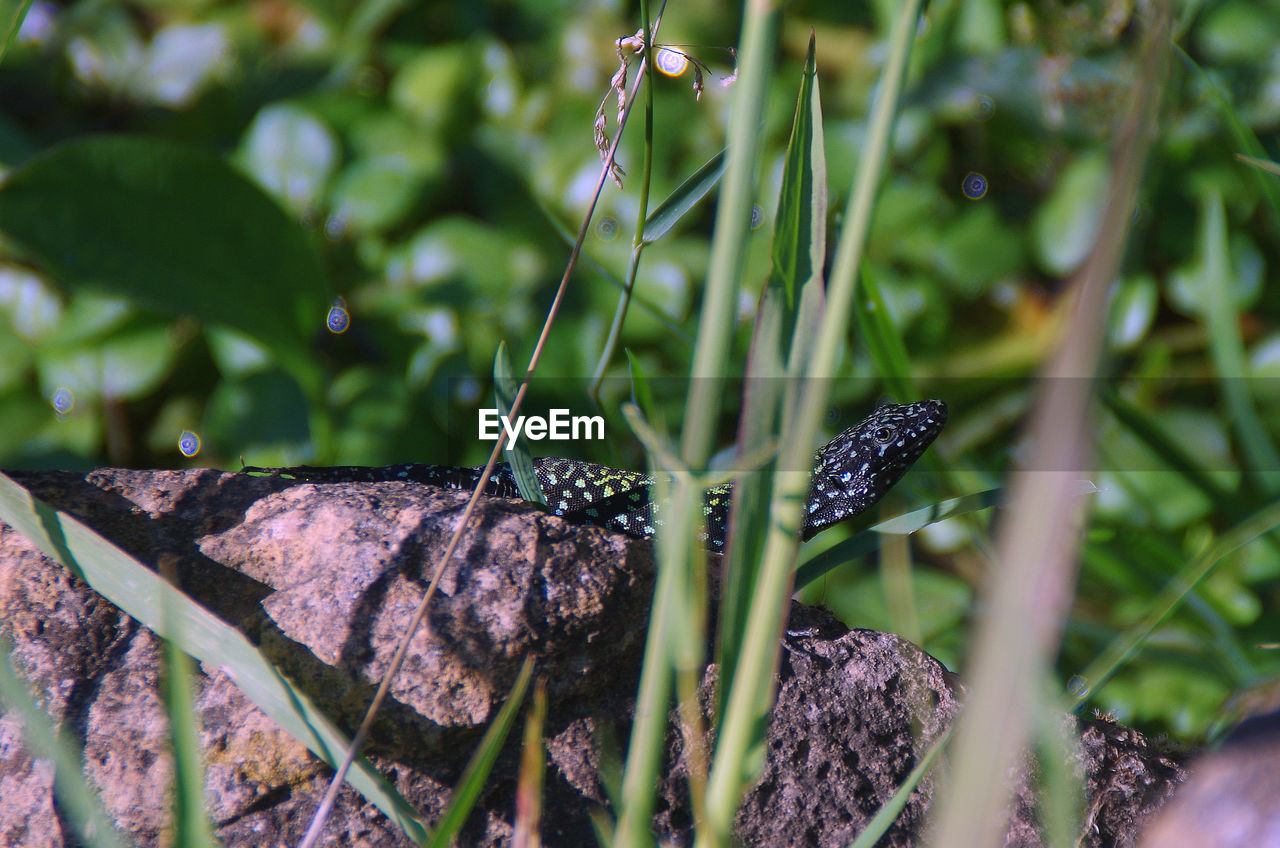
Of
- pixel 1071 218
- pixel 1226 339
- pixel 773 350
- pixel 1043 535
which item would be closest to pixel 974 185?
pixel 1071 218

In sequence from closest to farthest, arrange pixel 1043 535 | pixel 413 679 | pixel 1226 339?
pixel 1043 535, pixel 413 679, pixel 1226 339

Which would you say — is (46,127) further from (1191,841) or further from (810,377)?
(1191,841)

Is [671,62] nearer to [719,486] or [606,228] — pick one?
[719,486]

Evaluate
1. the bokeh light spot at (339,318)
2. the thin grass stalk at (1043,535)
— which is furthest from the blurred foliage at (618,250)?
the thin grass stalk at (1043,535)

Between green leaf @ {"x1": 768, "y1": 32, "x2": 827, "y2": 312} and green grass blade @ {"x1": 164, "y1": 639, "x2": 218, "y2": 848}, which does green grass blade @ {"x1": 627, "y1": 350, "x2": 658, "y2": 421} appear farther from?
green grass blade @ {"x1": 164, "y1": 639, "x2": 218, "y2": 848}

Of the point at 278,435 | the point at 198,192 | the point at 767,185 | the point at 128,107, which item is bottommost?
the point at 278,435

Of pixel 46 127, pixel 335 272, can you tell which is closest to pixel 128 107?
pixel 46 127
